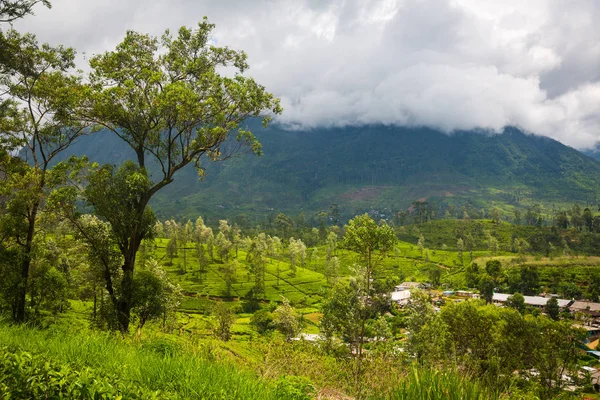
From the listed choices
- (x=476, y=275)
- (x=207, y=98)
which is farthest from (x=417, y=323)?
(x=476, y=275)

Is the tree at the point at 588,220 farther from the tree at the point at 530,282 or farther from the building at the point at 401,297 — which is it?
the building at the point at 401,297

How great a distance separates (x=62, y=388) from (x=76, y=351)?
294cm

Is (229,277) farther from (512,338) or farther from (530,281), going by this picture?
(530,281)

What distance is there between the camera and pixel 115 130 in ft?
56.0

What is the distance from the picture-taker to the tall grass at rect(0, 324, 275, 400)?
17.7ft

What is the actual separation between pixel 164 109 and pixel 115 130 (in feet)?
10.6

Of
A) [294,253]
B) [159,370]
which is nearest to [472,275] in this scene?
[294,253]

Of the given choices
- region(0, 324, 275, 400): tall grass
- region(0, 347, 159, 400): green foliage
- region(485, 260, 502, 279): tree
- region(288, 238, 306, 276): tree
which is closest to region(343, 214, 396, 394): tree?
region(0, 324, 275, 400): tall grass

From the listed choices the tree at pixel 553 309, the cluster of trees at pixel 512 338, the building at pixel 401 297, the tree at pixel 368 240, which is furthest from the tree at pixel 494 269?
the tree at pixel 368 240

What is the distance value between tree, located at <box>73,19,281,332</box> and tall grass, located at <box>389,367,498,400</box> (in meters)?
13.1

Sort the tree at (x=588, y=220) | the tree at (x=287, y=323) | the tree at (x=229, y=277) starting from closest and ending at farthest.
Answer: the tree at (x=287, y=323) → the tree at (x=229, y=277) → the tree at (x=588, y=220)

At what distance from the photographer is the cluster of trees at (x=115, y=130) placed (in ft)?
51.6

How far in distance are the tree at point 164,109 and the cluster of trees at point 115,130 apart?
0.15 feet

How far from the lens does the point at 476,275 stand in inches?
4190
